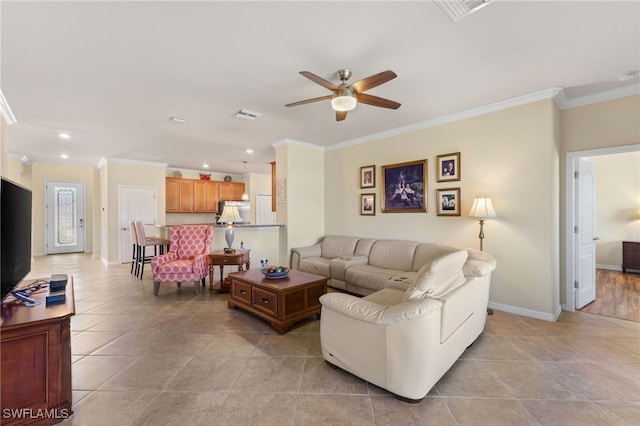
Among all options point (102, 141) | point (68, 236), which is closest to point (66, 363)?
point (102, 141)

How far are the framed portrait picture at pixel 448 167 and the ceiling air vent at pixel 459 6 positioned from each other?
7.29 feet

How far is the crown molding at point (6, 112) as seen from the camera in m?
3.12

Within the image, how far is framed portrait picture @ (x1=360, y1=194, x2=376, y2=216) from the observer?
15.8 ft

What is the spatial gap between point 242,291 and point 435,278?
232 centimetres

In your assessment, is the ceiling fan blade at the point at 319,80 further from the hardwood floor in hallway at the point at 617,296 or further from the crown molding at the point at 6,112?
the hardwood floor in hallway at the point at 617,296

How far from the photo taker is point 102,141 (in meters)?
5.05

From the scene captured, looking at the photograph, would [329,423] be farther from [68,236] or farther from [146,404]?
[68,236]

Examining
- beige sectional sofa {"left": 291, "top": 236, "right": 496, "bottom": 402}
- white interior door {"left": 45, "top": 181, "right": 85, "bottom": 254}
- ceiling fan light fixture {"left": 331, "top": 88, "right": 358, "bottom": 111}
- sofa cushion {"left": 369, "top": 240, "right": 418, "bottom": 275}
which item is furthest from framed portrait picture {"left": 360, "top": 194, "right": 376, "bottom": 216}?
white interior door {"left": 45, "top": 181, "right": 85, "bottom": 254}

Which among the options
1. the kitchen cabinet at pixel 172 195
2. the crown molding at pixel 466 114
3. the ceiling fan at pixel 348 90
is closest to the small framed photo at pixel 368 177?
the crown molding at pixel 466 114

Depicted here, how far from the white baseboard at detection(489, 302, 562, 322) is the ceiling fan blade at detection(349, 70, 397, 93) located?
10.2 ft

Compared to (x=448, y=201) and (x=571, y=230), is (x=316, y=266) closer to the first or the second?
(x=448, y=201)

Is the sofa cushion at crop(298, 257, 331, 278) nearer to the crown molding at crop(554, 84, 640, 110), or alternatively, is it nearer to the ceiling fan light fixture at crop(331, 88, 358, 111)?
the ceiling fan light fixture at crop(331, 88, 358, 111)

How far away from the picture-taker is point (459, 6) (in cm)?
179

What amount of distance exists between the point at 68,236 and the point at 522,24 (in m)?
11.3
